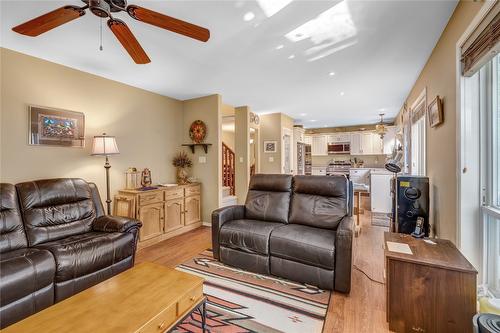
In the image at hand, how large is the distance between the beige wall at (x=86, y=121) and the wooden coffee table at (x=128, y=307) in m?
2.13

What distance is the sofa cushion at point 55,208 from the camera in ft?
7.18

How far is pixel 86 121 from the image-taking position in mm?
3105

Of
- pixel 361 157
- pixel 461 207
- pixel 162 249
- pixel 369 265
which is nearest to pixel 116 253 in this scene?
pixel 162 249

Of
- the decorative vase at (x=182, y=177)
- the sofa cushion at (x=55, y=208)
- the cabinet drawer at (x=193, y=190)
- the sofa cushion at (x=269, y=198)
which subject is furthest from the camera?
the decorative vase at (x=182, y=177)

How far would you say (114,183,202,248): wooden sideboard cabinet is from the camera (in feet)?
10.6

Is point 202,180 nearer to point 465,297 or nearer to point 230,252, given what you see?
point 230,252

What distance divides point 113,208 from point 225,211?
189 cm

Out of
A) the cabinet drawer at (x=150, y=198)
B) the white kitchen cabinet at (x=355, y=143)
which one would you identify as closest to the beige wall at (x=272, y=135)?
the white kitchen cabinet at (x=355, y=143)

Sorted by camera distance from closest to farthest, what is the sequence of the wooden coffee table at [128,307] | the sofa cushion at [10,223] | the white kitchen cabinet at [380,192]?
the wooden coffee table at [128,307]
the sofa cushion at [10,223]
the white kitchen cabinet at [380,192]

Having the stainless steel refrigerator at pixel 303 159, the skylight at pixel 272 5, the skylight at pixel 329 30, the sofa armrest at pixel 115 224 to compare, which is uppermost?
the skylight at pixel 329 30

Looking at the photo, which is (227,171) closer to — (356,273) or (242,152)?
(242,152)

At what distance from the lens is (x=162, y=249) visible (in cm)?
321

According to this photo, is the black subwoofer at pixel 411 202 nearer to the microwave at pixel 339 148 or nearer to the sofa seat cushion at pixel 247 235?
the sofa seat cushion at pixel 247 235

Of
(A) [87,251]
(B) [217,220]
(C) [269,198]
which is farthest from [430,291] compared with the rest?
(A) [87,251]
